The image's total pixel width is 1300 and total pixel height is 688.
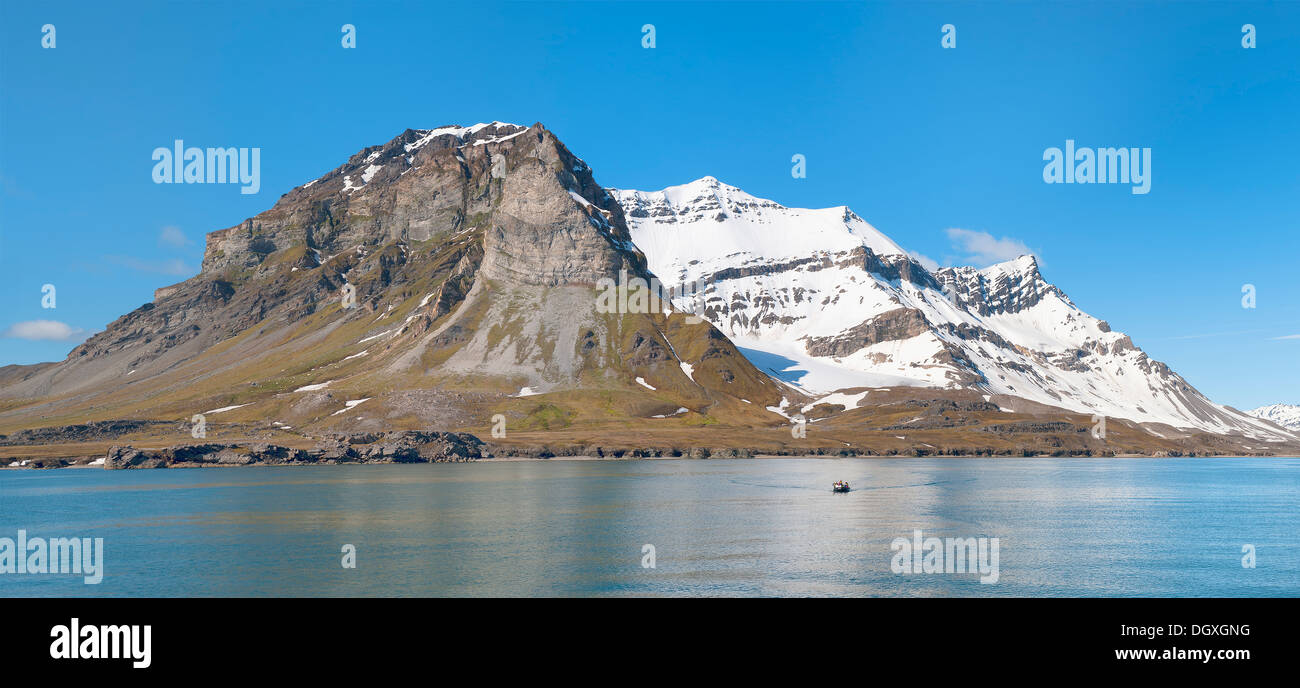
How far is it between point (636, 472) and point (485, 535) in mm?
102002

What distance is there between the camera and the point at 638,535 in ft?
288

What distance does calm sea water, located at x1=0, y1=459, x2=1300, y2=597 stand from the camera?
63.9m

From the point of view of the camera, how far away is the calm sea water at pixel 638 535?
6388cm

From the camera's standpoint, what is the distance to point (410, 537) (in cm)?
8681

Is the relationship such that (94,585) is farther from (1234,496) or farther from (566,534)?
(1234,496)
